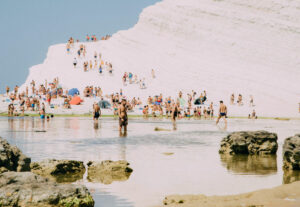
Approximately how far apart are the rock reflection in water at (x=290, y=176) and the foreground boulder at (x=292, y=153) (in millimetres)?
Answer: 150

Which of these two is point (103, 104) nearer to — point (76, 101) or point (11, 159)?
point (76, 101)

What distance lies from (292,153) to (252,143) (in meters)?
2.64

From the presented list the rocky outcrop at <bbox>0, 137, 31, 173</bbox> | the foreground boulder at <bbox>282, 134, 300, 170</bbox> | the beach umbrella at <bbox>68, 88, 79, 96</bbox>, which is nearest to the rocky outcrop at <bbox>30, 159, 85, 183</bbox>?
the rocky outcrop at <bbox>0, 137, 31, 173</bbox>

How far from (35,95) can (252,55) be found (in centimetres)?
2808

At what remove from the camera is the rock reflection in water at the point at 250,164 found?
864 cm

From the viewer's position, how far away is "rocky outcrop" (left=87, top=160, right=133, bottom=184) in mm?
8000

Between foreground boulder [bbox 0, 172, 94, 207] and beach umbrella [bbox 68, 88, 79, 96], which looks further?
beach umbrella [bbox 68, 88, 79, 96]

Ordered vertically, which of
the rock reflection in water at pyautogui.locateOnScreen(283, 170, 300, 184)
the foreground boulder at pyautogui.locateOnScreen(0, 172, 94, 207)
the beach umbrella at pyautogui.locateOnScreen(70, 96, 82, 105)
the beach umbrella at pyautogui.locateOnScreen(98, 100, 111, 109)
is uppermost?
the beach umbrella at pyautogui.locateOnScreen(70, 96, 82, 105)

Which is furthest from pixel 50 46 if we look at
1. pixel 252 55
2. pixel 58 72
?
pixel 252 55

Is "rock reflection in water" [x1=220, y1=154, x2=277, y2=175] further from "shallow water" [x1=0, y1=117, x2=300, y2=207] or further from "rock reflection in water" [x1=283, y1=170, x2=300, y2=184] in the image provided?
"rock reflection in water" [x1=283, y1=170, x2=300, y2=184]

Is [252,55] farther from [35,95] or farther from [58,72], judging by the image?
[35,95]

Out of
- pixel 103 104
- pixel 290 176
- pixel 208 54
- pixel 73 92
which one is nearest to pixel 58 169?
pixel 290 176

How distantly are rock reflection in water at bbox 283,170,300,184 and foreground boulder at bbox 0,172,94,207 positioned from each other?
3586 millimetres

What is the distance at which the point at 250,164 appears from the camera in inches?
376
